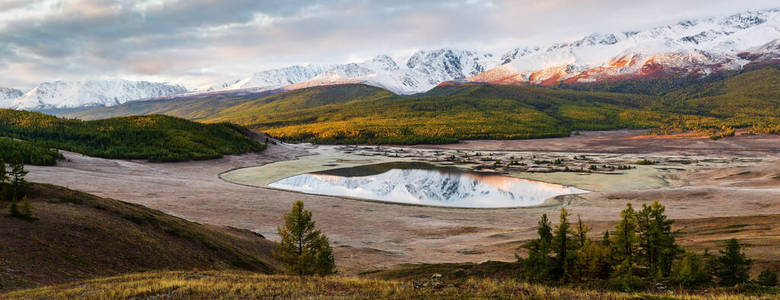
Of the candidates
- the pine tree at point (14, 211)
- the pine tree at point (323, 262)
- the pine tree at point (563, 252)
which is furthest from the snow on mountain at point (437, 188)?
the pine tree at point (14, 211)

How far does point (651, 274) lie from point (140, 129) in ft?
482

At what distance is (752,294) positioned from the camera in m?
14.9

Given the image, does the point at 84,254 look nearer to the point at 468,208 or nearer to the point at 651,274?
the point at 651,274

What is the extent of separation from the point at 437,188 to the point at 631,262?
5795 cm

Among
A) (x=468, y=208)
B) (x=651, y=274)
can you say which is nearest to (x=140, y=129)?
(x=468, y=208)

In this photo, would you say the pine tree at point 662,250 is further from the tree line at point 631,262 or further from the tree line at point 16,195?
the tree line at point 16,195

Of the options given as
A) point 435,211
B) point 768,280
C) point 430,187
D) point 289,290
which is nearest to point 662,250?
point 768,280

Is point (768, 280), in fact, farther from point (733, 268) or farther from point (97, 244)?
point (97, 244)

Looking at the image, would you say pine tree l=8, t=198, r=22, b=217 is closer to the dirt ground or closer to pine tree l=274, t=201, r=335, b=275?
pine tree l=274, t=201, r=335, b=275

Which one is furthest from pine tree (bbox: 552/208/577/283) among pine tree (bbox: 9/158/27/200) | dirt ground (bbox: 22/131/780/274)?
Result: pine tree (bbox: 9/158/27/200)

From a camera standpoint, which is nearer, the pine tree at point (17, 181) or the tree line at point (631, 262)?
the tree line at point (631, 262)

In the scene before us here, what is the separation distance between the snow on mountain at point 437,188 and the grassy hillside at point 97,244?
130ft

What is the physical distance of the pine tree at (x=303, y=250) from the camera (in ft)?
81.2

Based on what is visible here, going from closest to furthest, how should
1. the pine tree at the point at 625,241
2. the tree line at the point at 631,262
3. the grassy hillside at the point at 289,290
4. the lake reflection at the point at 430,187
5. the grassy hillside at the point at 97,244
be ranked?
the grassy hillside at the point at 289,290
the tree line at the point at 631,262
the grassy hillside at the point at 97,244
the pine tree at the point at 625,241
the lake reflection at the point at 430,187
